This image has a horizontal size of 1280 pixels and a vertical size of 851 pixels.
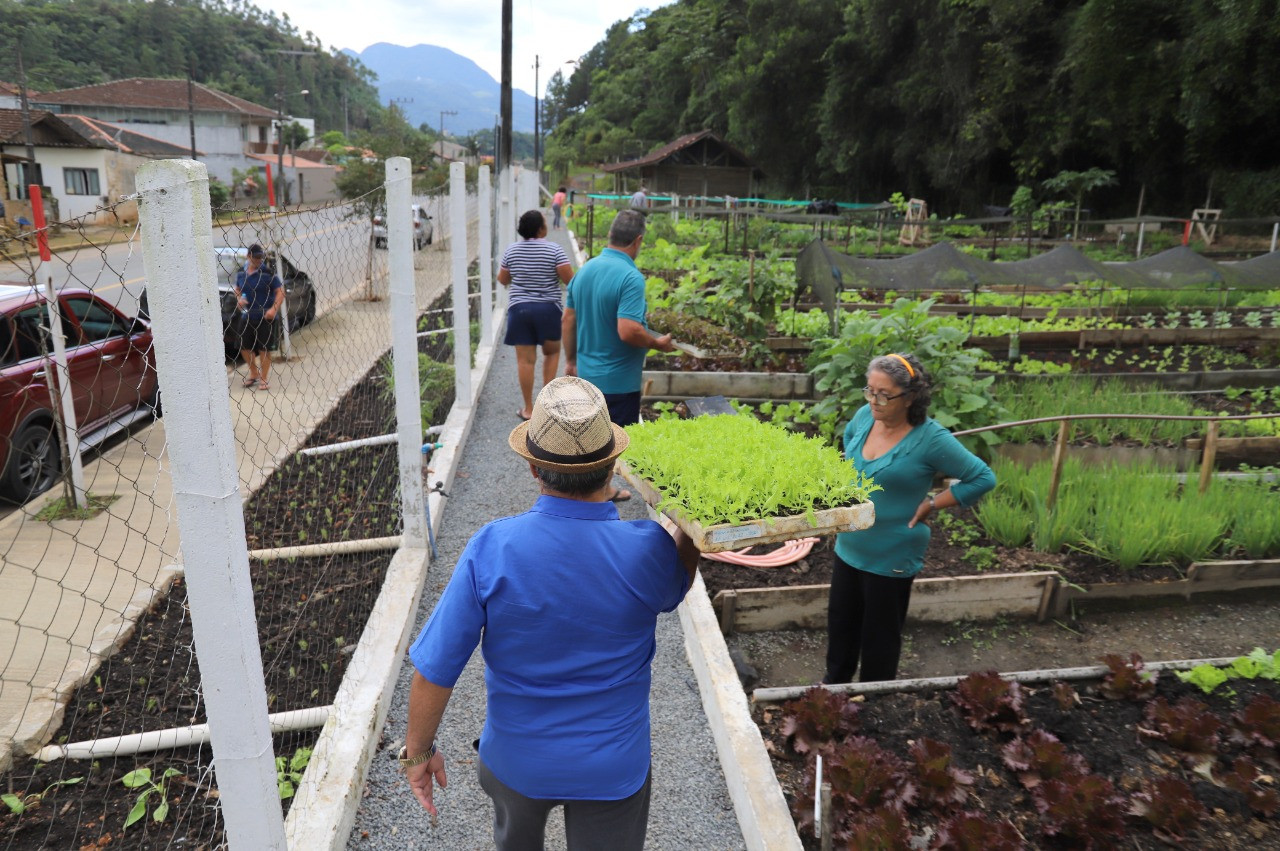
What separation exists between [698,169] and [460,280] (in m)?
43.5

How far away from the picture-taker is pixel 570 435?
73.4 inches

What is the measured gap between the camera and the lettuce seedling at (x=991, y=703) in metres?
3.36

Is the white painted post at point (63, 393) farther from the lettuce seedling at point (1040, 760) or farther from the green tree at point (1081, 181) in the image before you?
the green tree at point (1081, 181)

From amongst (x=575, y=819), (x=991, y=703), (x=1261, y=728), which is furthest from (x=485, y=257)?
(x=575, y=819)

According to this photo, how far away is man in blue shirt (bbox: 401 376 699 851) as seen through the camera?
6.11 feet

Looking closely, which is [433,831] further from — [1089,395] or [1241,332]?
[1241,332]

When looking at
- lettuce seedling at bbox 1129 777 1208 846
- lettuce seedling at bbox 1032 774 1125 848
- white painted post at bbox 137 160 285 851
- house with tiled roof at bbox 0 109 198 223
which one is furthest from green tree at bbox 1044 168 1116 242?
house with tiled roof at bbox 0 109 198 223

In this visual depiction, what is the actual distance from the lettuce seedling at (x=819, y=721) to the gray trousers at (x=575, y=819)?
1.33 m

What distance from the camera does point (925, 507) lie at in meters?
3.49

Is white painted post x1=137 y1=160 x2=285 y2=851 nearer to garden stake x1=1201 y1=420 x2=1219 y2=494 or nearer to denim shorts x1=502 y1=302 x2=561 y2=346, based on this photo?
denim shorts x1=502 y1=302 x2=561 y2=346

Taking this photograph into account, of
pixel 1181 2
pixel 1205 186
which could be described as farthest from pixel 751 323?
pixel 1205 186

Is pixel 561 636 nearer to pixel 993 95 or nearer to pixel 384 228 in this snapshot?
pixel 384 228

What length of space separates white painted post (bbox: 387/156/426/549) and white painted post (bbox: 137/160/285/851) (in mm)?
2572

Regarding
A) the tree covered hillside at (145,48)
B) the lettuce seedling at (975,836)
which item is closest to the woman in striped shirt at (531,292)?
the lettuce seedling at (975,836)
